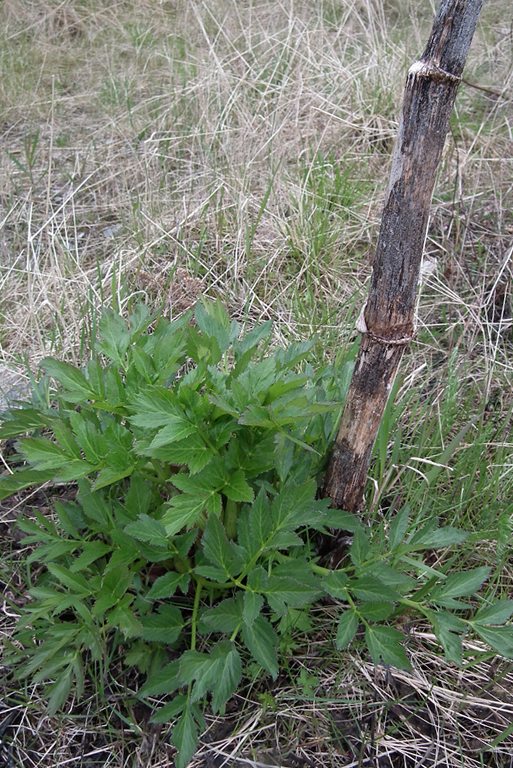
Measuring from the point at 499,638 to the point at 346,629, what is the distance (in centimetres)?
32

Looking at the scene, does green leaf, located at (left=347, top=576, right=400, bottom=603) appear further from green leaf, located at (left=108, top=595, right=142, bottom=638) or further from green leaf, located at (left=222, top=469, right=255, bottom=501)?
green leaf, located at (left=108, top=595, right=142, bottom=638)

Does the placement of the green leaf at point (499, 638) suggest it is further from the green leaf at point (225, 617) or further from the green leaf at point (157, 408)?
the green leaf at point (157, 408)

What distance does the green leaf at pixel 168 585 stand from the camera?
1412 mm

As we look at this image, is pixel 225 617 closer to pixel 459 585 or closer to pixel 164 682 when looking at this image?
pixel 164 682

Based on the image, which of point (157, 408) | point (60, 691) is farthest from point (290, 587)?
point (60, 691)

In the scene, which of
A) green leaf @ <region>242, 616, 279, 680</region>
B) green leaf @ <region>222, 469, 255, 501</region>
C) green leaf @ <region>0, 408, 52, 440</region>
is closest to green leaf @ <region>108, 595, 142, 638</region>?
green leaf @ <region>242, 616, 279, 680</region>

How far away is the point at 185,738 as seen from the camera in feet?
4.31

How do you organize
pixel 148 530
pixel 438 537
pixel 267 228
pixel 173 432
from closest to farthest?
pixel 173 432 → pixel 148 530 → pixel 438 537 → pixel 267 228

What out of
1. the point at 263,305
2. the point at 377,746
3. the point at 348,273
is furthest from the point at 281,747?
the point at 348,273

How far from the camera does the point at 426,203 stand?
130 centimetres

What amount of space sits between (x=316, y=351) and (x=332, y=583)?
980 millimetres

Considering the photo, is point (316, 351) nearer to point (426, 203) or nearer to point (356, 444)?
point (356, 444)

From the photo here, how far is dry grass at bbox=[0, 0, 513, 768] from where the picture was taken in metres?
1.49

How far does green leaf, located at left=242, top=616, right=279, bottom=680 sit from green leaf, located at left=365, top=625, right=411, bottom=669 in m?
0.19
